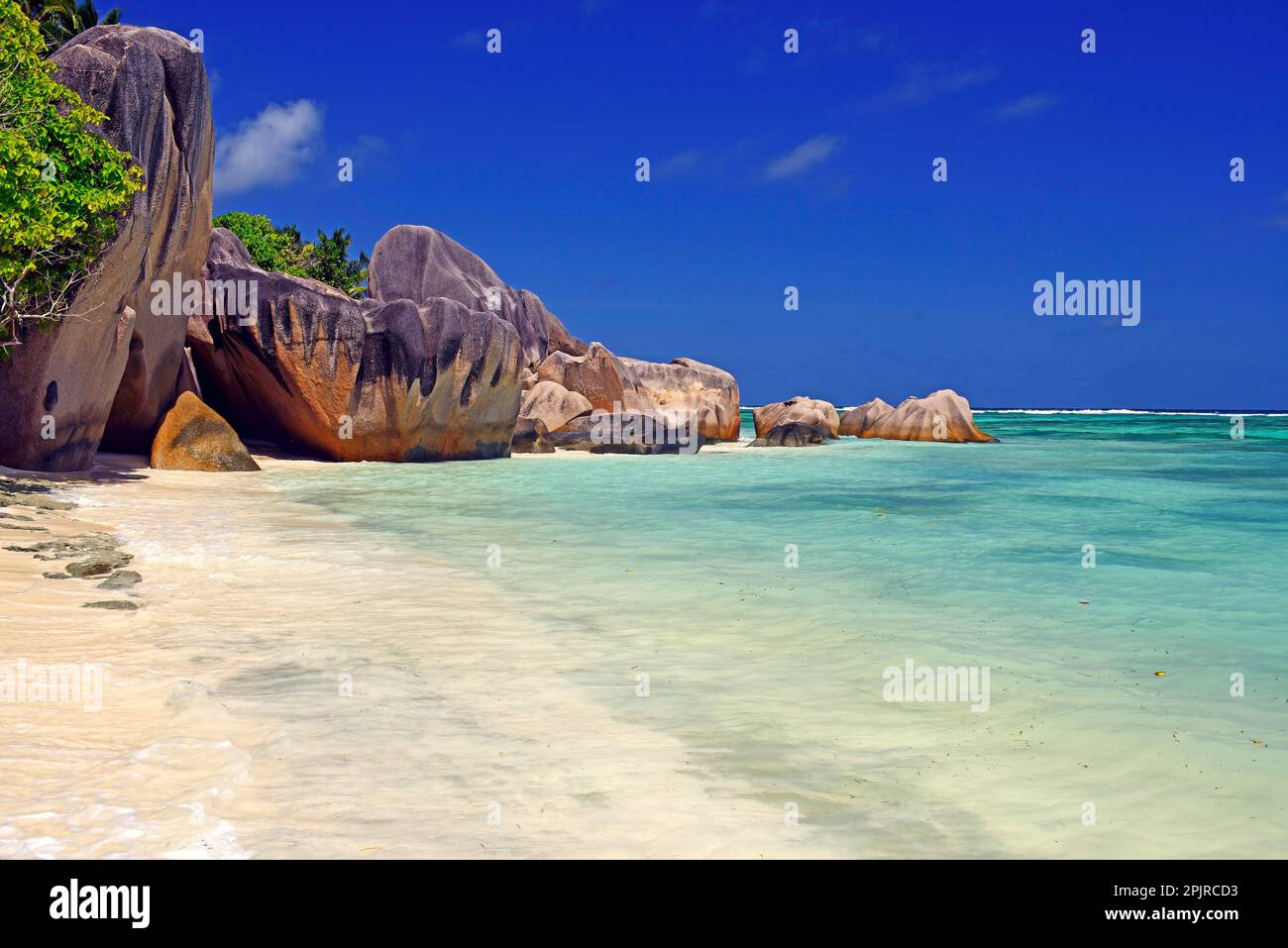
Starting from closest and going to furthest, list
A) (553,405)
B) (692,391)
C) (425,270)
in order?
(425,270), (553,405), (692,391)

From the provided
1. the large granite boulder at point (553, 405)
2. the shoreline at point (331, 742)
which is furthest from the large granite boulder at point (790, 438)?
the shoreline at point (331, 742)

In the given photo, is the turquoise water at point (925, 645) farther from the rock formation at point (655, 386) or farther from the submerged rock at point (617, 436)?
the rock formation at point (655, 386)

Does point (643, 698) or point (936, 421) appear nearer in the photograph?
point (643, 698)

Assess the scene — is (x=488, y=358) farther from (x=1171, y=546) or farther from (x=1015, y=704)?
(x=1015, y=704)

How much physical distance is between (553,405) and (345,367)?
13.6 m

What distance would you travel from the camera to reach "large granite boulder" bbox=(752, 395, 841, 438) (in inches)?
1817

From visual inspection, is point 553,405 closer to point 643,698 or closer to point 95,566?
point 95,566

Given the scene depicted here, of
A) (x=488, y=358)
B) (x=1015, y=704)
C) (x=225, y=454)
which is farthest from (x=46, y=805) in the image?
(x=488, y=358)

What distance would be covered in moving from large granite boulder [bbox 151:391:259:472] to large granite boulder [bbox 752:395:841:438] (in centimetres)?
2945

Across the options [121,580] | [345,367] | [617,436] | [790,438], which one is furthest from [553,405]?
[121,580]

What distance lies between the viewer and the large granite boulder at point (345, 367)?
22000 mm

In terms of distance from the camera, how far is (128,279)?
1540cm

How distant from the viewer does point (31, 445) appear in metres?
14.3

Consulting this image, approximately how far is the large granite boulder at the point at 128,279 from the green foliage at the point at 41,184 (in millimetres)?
899
